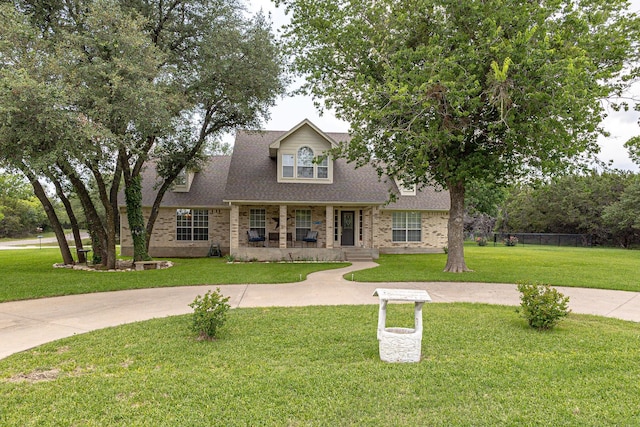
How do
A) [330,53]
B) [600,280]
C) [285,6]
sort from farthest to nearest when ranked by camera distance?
1. [285,6]
2. [330,53]
3. [600,280]

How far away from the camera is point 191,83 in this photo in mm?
13773

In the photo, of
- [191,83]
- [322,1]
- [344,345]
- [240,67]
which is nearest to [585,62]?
[322,1]

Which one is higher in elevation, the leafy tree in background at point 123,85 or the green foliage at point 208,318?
the leafy tree in background at point 123,85

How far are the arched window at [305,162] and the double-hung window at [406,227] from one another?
591 centimetres

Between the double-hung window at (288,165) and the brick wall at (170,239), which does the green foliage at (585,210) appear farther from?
the brick wall at (170,239)

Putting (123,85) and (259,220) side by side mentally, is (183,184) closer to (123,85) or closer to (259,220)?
(259,220)

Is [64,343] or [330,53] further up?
[330,53]

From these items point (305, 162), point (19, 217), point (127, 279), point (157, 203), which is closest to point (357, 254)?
point (305, 162)

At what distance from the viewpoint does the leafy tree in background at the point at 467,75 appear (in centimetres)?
976

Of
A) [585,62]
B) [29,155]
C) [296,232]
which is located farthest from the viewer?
[296,232]

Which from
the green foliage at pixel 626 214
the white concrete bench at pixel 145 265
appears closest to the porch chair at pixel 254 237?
the white concrete bench at pixel 145 265

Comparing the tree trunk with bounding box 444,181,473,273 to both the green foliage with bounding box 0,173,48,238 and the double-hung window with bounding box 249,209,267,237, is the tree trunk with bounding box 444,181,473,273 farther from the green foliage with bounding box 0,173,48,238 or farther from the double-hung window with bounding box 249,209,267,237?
the green foliage with bounding box 0,173,48,238

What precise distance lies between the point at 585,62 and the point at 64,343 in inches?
477

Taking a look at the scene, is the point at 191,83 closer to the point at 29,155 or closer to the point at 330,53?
the point at 330,53
